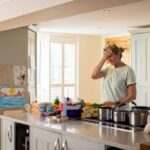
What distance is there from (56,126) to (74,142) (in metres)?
0.35

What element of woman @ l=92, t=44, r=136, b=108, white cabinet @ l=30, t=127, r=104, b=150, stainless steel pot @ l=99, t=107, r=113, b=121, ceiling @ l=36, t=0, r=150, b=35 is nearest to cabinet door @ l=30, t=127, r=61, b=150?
white cabinet @ l=30, t=127, r=104, b=150

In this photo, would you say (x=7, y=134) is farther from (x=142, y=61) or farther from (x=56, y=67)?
(x=56, y=67)

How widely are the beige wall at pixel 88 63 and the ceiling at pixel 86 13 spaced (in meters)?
0.54

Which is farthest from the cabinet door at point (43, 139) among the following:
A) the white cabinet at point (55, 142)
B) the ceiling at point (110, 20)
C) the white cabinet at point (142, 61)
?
the white cabinet at point (142, 61)

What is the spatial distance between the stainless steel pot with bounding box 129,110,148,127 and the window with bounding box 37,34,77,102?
4.35 metres

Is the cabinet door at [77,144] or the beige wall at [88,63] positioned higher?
the beige wall at [88,63]

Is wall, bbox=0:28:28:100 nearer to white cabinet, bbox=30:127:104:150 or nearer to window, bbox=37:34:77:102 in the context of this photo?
window, bbox=37:34:77:102

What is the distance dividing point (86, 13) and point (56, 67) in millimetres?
2622

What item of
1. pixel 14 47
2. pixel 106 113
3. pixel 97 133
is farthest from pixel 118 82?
pixel 14 47

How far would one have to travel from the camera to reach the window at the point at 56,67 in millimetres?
6812

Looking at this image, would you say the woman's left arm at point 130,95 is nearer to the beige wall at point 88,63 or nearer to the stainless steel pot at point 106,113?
the stainless steel pot at point 106,113

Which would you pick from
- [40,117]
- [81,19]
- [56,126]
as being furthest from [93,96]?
[56,126]

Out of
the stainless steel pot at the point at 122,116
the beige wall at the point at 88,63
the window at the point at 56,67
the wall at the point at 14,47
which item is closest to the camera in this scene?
the stainless steel pot at the point at 122,116

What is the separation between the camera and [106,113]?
2754 mm
